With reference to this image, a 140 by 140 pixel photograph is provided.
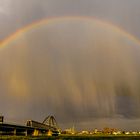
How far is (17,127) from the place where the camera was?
7456 inches

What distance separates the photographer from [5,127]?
568 ft

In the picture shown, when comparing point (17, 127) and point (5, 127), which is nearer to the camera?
point (5, 127)

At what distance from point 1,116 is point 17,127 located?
13370 mm

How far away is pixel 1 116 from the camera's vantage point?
620ft

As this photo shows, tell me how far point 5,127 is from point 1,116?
17.6m

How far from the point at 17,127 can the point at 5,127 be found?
1719 cm

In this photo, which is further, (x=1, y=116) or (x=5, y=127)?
(x=1, y=116)
